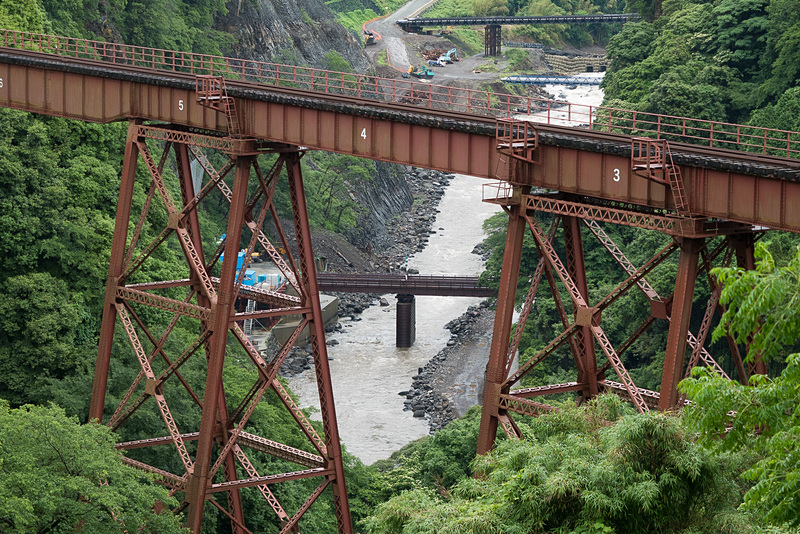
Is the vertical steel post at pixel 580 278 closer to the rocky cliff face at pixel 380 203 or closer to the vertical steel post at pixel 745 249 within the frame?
the vertical steel post at pixel 745 249

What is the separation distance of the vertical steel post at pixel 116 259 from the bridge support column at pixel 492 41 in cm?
10310

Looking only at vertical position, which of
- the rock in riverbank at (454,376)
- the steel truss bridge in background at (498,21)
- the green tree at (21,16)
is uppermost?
the steel truss bridge in background at (498,21)

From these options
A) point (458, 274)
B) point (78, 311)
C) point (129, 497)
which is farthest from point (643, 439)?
point (458, 274)

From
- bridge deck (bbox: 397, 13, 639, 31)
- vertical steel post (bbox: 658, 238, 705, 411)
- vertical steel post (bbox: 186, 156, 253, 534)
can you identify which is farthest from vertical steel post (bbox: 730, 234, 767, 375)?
bridge deck (bbox: 397, 13, 639, 31)

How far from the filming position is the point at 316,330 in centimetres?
2808

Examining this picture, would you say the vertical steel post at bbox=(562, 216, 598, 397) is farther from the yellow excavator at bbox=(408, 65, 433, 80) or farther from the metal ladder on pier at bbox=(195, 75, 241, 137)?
the yellow excavator at bbox=(408, 65, 433, 80)

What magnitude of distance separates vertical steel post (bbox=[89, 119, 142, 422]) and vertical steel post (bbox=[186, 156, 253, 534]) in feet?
10.6

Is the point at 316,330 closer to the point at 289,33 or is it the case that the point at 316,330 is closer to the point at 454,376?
the point at 454,376

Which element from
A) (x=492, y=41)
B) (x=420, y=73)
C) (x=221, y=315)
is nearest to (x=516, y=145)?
(x=221, y=315)

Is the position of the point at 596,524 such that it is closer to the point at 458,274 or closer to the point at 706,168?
the point at 706,168

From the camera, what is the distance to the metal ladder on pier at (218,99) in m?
26.9

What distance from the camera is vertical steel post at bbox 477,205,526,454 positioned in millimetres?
23141

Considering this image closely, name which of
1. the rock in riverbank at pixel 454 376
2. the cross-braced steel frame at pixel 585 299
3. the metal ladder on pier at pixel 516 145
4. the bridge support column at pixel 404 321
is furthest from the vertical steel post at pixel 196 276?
the bridge support column at pixel 404 321

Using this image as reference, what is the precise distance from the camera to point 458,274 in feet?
238
